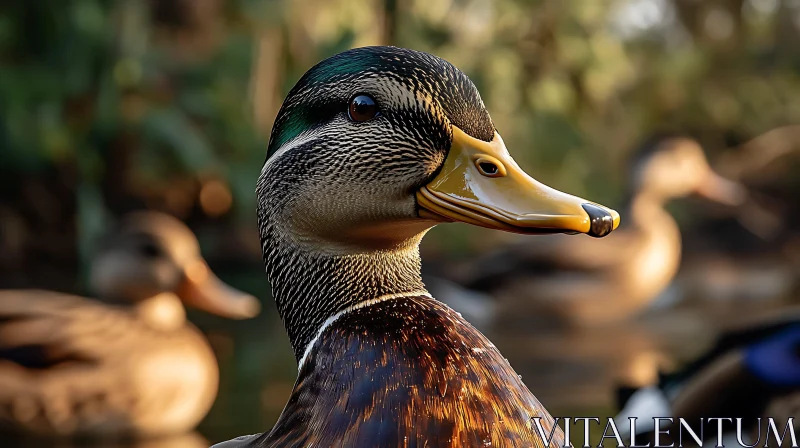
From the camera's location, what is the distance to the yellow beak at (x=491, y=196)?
1.45 metres

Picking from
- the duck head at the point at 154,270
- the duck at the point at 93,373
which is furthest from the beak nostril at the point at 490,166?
the duck head at the point at 154,270

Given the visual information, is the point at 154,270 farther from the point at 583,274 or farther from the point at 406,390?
the point at 406,390

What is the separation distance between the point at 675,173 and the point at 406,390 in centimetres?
595

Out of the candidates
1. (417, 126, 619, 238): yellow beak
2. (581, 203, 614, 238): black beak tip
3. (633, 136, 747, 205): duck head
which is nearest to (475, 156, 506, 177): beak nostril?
(417, 126, 619, 238): yellow beak

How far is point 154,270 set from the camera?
4.37 meters

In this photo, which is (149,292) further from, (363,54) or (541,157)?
(541,157)

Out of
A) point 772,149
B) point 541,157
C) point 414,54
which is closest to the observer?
point 414,54

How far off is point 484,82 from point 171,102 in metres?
2.22

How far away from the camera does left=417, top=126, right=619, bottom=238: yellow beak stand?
1447 mm

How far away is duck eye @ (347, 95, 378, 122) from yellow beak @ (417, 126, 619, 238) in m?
0.13

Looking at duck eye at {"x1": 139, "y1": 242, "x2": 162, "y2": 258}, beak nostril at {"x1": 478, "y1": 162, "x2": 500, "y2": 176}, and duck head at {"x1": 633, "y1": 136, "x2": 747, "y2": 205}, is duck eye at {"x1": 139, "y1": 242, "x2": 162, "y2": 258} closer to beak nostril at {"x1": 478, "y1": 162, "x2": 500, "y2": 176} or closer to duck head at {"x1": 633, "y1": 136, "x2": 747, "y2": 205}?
beak nostril at {"x1": 478, "y1": 162, "x2": 500, "y2": 176}

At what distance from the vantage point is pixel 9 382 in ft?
12.6

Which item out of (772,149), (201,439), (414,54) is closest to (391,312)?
(414,54)

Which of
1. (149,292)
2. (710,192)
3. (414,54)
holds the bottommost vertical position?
(414,54)
